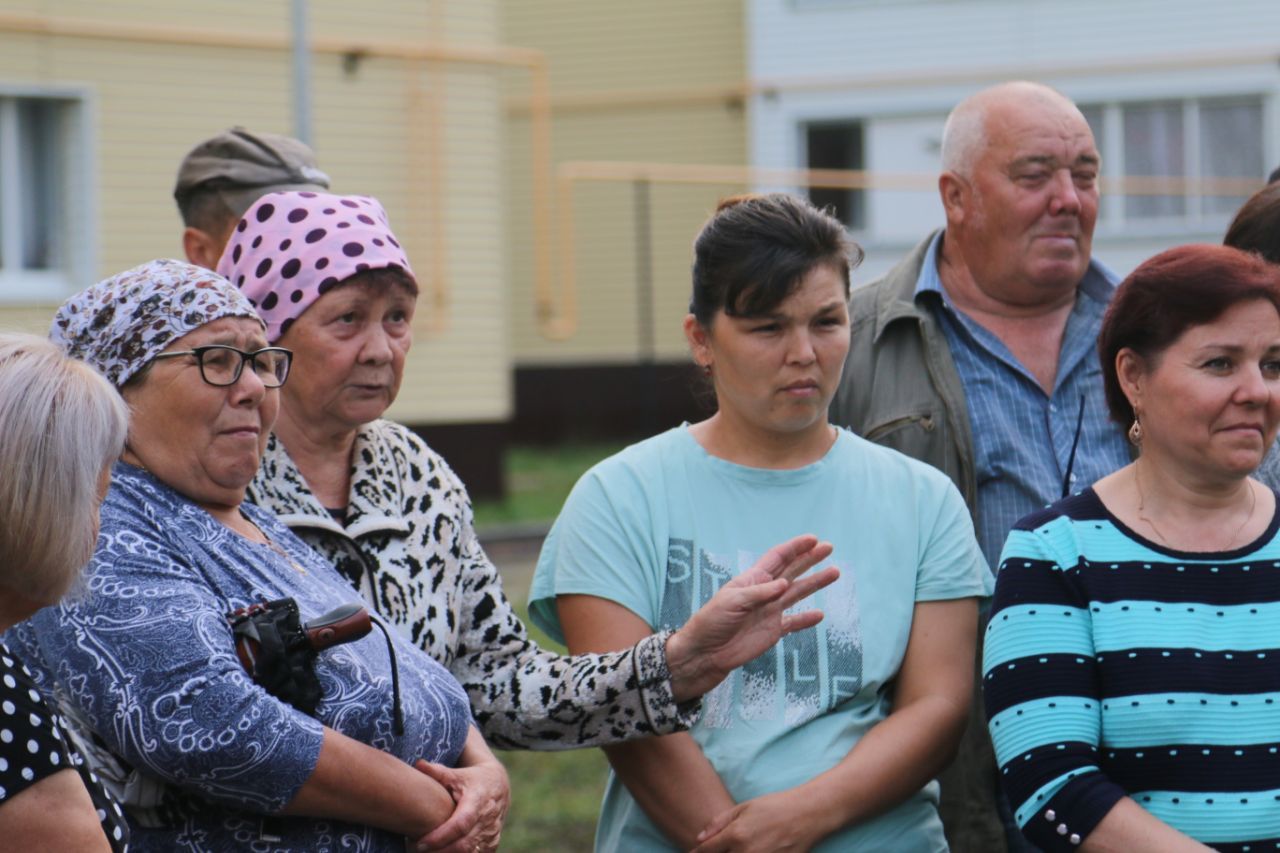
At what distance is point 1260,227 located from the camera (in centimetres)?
367

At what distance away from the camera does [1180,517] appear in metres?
3.05

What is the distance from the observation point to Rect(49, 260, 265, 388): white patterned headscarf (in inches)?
108

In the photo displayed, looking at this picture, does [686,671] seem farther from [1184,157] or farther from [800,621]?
[1184,157]

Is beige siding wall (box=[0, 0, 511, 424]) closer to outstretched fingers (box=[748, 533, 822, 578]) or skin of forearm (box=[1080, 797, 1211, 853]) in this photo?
outstretched fingers (box=[748, 533, 822, 578])

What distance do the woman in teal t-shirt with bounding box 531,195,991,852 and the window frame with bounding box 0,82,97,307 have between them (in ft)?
36.0

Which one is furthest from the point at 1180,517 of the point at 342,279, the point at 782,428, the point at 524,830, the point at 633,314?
the point at 633,314

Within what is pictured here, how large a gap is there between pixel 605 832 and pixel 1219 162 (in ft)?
60.3

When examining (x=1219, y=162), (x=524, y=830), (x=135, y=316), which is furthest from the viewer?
(x=1219, y=162)

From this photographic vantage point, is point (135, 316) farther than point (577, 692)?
No

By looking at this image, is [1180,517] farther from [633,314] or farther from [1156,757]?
[633,314]

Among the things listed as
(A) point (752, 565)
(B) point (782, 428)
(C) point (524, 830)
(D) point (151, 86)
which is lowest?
(C) point (524, 830)

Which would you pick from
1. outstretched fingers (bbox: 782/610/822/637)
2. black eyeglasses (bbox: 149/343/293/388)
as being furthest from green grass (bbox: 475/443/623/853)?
black eyeglasses (bbox: 149/343/293/388)

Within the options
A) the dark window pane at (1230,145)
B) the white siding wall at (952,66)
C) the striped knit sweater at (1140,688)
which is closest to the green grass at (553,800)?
the striped knit sweater at (1140,688)

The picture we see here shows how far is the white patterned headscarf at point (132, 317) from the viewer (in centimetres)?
274
